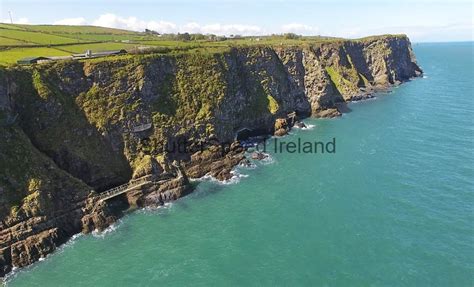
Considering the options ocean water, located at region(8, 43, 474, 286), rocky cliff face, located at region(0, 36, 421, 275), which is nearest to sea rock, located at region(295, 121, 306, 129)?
rocky cliff face, located at region(0, 36, 421, 275)

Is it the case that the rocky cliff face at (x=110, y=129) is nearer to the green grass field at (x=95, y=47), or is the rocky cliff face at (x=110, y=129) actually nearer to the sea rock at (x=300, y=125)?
the sea rock at (x=300, y=125)

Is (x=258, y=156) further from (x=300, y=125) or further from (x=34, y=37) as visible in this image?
(x=34, y=37)

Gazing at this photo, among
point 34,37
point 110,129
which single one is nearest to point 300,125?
point 110,129

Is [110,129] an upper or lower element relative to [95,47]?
lower

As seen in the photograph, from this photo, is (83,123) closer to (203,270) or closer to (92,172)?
(92,172)

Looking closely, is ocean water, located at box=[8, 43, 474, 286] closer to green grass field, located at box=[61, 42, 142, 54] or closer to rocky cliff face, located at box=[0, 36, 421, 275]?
rocky cliff face, located at box=[0, 36, 421, 275]

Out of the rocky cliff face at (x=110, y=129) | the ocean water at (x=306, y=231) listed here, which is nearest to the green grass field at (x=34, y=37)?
the rocky cliff face at (x=110, y=129)
